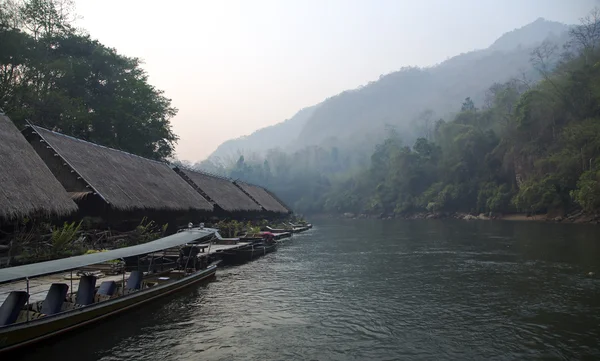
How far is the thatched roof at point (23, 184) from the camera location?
1352 cm

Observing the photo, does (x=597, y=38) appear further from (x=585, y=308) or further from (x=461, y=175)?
(x=585, y=308)

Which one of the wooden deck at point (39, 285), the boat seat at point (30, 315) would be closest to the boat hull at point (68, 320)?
the boat seat at point (30, 315)

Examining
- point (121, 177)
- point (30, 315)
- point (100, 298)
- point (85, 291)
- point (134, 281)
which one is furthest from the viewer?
point (121, 177)

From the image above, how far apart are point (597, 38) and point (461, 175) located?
33249 millimetres

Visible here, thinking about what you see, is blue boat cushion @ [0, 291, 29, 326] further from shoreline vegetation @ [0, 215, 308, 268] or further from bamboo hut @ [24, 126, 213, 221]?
bamboo hut @ [24, 126, 213, 221]

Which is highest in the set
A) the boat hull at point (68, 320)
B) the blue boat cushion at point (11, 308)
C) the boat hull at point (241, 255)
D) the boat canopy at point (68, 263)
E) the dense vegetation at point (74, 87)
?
the dense vegetation at point (74, 87)

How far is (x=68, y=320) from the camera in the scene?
30.0 ft

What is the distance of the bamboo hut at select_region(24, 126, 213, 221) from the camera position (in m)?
18.9

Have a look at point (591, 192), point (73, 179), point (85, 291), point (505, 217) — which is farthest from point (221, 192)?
point (505, 217)

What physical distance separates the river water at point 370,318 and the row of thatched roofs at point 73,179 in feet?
20.5

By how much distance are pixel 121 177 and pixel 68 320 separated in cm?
1384

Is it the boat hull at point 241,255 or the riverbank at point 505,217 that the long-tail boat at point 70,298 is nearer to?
the boat hull at point 241,255

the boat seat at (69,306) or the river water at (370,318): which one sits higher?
the boat seat at (69,306)

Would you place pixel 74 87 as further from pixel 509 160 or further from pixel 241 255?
pixel 509 160
